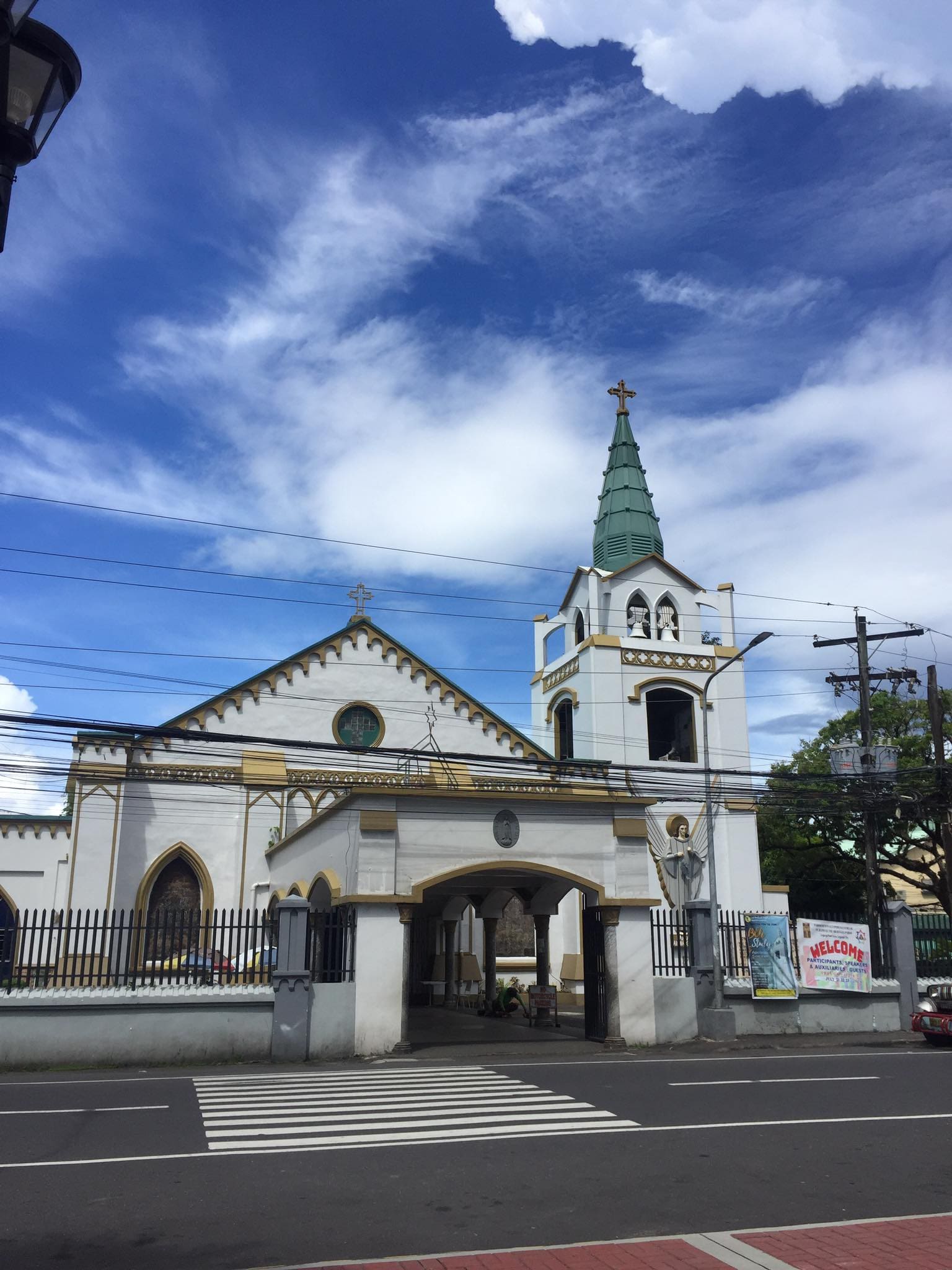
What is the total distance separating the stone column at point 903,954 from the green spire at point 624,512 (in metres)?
16.2

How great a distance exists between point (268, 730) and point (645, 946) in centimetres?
1468

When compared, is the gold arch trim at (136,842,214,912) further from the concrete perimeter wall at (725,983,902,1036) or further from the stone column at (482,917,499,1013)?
the concrete perimeter wall at (725,983,902,1036)

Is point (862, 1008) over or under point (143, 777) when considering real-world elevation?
under

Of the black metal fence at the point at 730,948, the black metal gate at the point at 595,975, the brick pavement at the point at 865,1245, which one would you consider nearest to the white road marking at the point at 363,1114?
the brick pavement at the point at 865,1245

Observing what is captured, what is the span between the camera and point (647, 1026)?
65.3ft

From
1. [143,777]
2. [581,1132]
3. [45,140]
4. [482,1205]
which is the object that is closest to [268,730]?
[143,777]

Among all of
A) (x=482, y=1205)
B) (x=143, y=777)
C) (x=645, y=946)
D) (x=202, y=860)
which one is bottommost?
(x=482, y=1205)

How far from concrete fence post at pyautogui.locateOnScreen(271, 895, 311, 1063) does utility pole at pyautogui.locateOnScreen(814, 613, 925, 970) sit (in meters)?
13.1

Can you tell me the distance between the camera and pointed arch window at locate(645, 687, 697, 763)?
3644cm

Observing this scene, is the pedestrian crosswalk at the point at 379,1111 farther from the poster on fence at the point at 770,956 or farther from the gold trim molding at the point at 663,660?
the gold trim molding at the point at 663,660

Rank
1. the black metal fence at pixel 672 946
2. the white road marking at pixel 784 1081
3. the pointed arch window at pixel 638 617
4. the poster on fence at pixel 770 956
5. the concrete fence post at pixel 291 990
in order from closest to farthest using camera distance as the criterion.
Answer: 1. the white road marking at pixel 784 1081
2. the concrete fence post at pixel 291 990
3. the black metal fence at pixel 672 946
4. the poster on fence at pixel 770 956
5. the pointed arch window at pixel 638 617

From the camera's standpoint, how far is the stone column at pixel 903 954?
76.8ft

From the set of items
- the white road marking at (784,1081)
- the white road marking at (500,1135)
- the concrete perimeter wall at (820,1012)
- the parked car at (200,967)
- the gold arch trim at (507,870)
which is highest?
the gold arch trim at (507,870)

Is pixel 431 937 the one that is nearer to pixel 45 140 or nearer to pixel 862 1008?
pixel 862 1008
